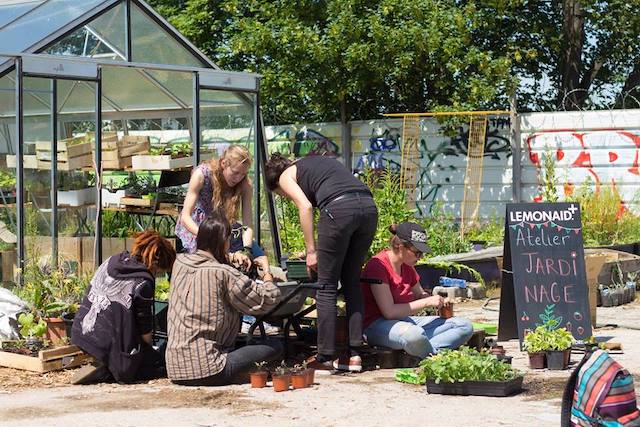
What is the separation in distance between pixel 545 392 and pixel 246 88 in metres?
6.03

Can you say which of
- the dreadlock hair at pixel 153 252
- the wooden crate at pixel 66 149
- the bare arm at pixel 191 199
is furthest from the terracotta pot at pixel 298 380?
the wooden crate at pixel 66 149

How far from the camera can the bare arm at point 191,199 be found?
28.1 ft

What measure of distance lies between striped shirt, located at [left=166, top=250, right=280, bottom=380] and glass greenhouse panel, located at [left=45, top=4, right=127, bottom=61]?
4096mm

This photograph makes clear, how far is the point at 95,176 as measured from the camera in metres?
10.9

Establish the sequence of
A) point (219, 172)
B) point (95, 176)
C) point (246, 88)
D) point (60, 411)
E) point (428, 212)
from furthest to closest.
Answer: point (428, 212), point (246, 88), point (95, 176), point (219, 172), point (60, 411)

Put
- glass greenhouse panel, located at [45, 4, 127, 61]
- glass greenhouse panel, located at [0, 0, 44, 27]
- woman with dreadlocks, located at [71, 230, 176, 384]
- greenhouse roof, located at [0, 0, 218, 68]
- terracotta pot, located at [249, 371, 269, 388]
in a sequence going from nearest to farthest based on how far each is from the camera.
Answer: terracotta pot, located at [249, 371, 269, 388]
woman with dreadlocks, located at [71, 230, 176, 384]
greenhouse roof, located at [0, 0, 218, 68]
glass greenhouse panel, located at [45, 4, 127, 61]
glass greenhouse panel, located at [0, 0, 44, 27]

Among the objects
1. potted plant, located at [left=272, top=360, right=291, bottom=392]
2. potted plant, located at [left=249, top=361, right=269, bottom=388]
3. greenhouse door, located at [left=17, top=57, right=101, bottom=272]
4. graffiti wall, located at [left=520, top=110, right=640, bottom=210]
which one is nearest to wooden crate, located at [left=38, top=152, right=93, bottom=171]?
greenhouse door, located at [left=17, top=57, right=101, bottom=272]

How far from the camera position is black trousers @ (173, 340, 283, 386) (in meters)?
7.51

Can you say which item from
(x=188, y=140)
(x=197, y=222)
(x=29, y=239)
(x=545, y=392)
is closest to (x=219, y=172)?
(x=197, y=222)

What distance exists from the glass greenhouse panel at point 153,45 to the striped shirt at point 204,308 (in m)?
4.89

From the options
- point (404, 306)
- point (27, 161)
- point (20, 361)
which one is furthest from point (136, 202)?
point (404, 306)

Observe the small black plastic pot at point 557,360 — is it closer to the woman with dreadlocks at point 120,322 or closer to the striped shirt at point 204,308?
the striped shirt at point 204,308

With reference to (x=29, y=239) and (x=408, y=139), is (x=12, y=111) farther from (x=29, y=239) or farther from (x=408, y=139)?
(x=408, y=139)

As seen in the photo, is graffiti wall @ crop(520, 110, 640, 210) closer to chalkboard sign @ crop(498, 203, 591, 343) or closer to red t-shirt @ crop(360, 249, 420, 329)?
chalkboard sign @ crop(498, 203, 591, 343)
